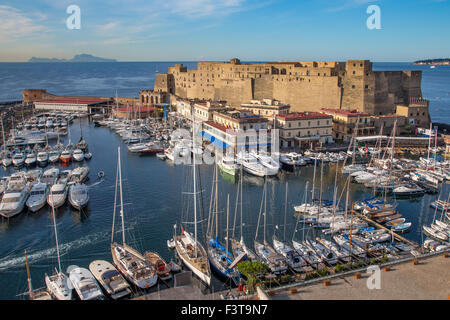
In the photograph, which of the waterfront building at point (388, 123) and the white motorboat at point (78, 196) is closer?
the white motorboat at point (78, 196)

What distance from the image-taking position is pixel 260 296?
9.15 meters

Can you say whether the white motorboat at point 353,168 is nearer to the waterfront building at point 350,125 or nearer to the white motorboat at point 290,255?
the waterfront building at point 350,125

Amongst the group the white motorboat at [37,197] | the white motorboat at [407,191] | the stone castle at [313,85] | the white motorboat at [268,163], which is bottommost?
the white motorboat at [407,191]

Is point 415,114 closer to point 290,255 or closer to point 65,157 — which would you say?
point 290,255

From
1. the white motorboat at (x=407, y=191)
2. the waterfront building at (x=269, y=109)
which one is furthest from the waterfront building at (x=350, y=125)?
the white motorboat at (x=407, y=191)

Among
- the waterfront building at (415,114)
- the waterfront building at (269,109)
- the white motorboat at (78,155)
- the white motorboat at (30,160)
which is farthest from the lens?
the waterfront building at (415,114)

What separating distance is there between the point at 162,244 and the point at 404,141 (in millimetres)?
25620

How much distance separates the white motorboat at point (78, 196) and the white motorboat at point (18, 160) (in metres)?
8.76

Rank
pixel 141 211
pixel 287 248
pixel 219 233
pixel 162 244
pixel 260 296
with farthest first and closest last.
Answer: pixel 141 211
pixel 219 233
pixel 162 244
pixel 287 248
pixel 260 296

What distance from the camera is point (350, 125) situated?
33812 millimetres

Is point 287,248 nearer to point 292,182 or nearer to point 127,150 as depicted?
point 292,182

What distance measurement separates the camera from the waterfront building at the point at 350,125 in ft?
111

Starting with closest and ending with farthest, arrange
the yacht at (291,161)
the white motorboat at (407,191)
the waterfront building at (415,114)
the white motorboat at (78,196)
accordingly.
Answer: the white motorboat at (78,196)
the white motorboat at (407,191)
the yacht at (291,161)
the waterfront building at (415,114)
